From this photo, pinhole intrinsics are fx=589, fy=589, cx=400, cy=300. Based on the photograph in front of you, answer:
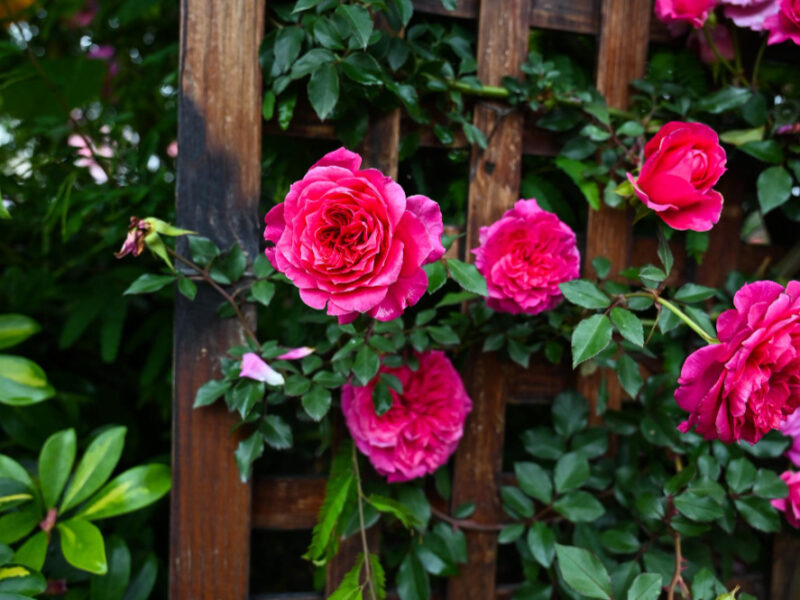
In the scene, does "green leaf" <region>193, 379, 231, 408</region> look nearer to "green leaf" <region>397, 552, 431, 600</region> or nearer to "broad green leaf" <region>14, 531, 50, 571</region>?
"broad green leaf" <region>14, 531, 50, 571</region>

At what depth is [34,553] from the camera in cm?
87

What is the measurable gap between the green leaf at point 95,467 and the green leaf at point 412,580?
0.50 m

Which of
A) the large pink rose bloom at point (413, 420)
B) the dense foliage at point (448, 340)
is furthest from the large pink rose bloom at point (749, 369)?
the large pink rose bloom at point (413, 420)

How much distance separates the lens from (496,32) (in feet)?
3.19

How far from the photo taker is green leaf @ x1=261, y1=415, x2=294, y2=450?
34.6 inches

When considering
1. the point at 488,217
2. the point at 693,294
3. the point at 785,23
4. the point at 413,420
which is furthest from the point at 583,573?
the point at 785,23

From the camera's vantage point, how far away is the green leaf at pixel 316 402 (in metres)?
0.83

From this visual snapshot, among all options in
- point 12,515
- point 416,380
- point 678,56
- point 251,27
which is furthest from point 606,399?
point 12,515

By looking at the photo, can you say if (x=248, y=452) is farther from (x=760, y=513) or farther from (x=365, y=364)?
(x=760, y=513)

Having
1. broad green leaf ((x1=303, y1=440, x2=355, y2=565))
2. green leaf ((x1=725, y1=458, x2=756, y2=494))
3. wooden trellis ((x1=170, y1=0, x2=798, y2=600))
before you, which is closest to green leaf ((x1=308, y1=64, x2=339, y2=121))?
wooden trellis ((x1=170, y1=0, x2=798, y2=600))

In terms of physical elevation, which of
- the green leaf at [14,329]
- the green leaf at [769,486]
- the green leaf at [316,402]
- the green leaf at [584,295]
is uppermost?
the green leaf at [584,295]

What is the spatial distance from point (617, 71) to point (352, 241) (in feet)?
2.20

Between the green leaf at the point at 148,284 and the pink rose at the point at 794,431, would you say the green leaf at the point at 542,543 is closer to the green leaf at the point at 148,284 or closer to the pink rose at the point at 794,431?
the pink rose at the point at 794,431

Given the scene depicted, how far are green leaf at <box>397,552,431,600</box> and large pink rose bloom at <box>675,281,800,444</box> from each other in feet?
1.66
